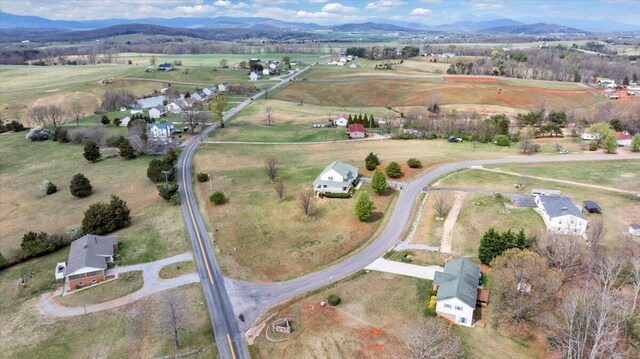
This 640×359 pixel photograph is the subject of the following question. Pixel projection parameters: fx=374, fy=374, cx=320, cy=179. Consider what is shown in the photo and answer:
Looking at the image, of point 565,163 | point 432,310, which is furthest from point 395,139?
point 432,310

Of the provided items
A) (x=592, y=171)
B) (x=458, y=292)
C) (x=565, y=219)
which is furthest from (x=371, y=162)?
(x=592, y=171)

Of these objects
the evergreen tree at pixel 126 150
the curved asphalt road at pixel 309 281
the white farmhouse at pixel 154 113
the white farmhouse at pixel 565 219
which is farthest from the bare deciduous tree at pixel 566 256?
the white farmhouse at pixel 154 113

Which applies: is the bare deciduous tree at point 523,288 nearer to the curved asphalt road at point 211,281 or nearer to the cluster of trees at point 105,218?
the curved asphalt road at point 211,281

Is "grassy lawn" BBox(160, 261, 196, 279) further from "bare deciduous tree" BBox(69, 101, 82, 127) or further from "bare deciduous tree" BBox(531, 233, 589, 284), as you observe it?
"bare deciduous tree" BBox(69, 101, 82, 127)

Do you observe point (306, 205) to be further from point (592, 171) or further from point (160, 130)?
point (160, 130)

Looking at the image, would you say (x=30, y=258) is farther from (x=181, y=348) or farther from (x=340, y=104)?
(x=340, y=104)
